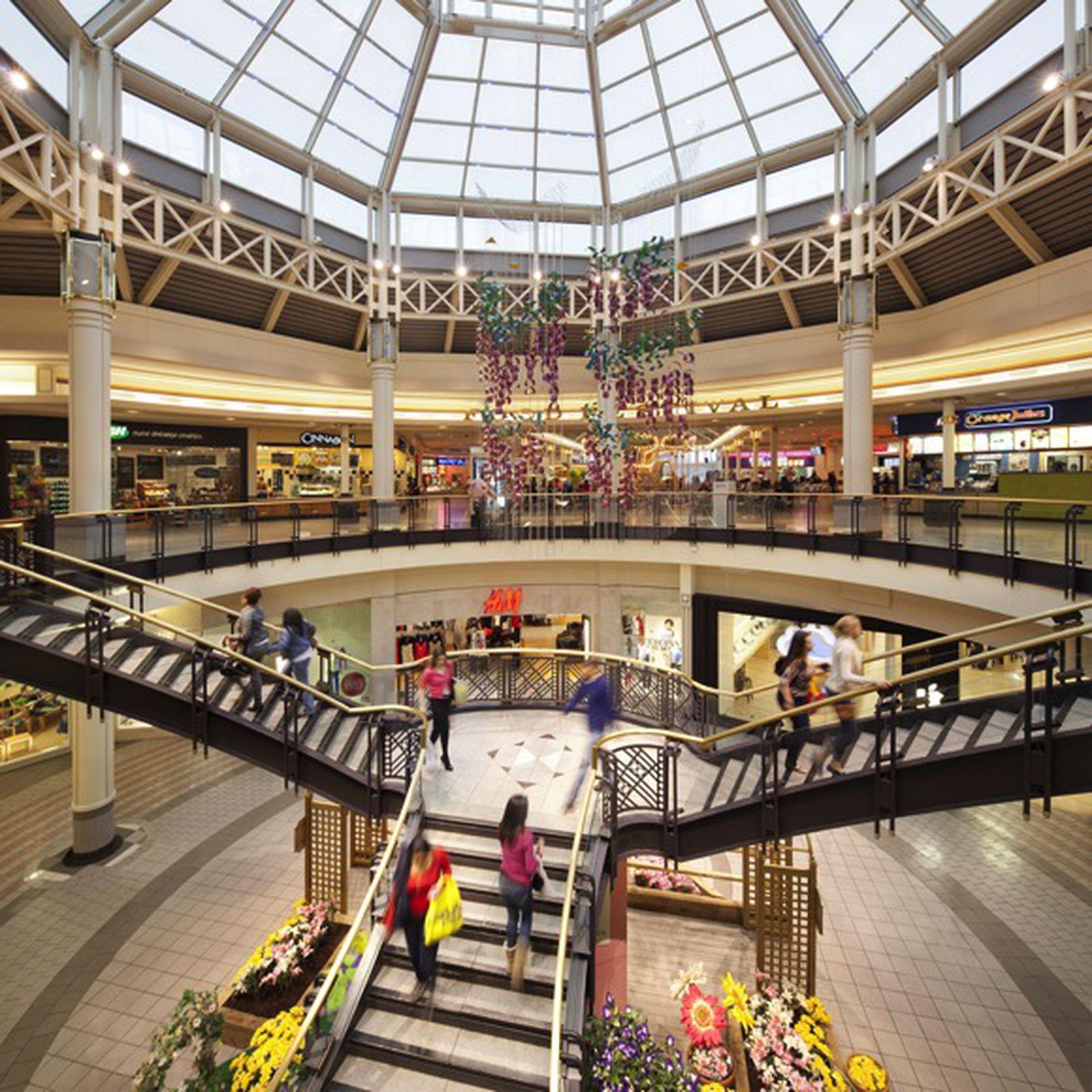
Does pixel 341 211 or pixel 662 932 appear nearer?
pixel 662 932

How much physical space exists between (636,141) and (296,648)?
1666 centimetres

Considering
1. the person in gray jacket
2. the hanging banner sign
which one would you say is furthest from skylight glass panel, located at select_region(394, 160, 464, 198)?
the person in gray jacket

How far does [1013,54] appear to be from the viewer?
11.3 metres

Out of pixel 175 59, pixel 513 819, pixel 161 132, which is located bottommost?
pixel 513 819

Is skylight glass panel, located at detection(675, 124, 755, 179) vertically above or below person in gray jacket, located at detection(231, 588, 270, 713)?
above

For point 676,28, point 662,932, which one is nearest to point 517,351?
point 676,28

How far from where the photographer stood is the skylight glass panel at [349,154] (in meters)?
16.3

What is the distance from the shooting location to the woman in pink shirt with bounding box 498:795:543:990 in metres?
5.73

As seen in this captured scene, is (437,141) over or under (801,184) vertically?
over

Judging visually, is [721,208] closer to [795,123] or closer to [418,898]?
[795,123]

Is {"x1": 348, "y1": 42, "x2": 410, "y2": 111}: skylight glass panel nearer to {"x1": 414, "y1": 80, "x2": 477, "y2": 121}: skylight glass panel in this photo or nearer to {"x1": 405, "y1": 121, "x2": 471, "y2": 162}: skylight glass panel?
{"x1": 414, "y1": 80, "x2": 477, "y2": 121}: skylight glass panel

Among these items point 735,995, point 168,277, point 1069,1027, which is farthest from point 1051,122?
point 168,277

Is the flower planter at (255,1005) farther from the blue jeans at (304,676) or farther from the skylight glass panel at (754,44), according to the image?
the skylight glass panel at (754,44)

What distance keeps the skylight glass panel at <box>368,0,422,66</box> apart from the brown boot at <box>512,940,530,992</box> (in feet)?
59.0
